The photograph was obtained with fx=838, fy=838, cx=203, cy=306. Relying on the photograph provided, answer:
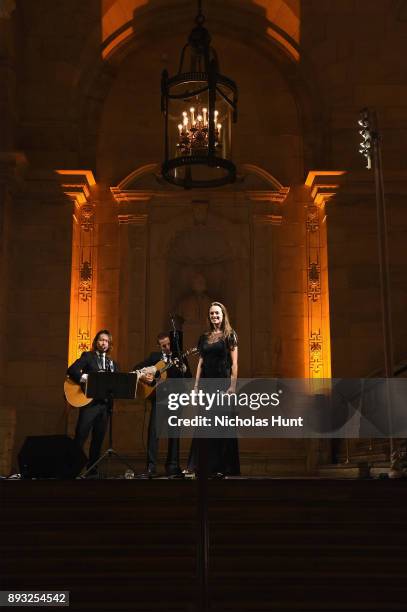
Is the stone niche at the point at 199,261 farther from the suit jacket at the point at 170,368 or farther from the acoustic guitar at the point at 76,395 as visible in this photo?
the acoustic guitar at the point at 76,395

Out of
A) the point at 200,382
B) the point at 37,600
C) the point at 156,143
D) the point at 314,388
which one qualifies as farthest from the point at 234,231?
the point at 37,600

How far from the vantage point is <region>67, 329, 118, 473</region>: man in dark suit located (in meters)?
10.5

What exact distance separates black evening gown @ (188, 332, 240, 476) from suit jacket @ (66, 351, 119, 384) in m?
1.57

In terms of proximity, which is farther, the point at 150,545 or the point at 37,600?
the point at 150,545

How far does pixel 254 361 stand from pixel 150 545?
376 inches

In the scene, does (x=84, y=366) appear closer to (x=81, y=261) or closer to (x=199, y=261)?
(x=81, y=261)

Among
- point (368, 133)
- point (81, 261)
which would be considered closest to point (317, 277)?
point (368, 133)

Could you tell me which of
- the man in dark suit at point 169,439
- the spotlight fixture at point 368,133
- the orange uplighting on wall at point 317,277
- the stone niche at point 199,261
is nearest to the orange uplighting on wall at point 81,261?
the stone niche at point 199,261

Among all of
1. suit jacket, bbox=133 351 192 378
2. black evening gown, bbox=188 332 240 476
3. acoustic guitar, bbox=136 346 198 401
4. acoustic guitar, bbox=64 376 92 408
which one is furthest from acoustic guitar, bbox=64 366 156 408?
black evening gown, bbox=188 332 240 476

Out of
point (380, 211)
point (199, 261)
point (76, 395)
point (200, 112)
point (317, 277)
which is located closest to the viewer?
point (200, 112)

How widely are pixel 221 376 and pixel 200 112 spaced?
10.4ft

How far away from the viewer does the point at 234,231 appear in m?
16.1

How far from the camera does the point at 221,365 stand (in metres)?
9.78

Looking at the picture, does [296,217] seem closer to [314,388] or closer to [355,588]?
[314,388]
